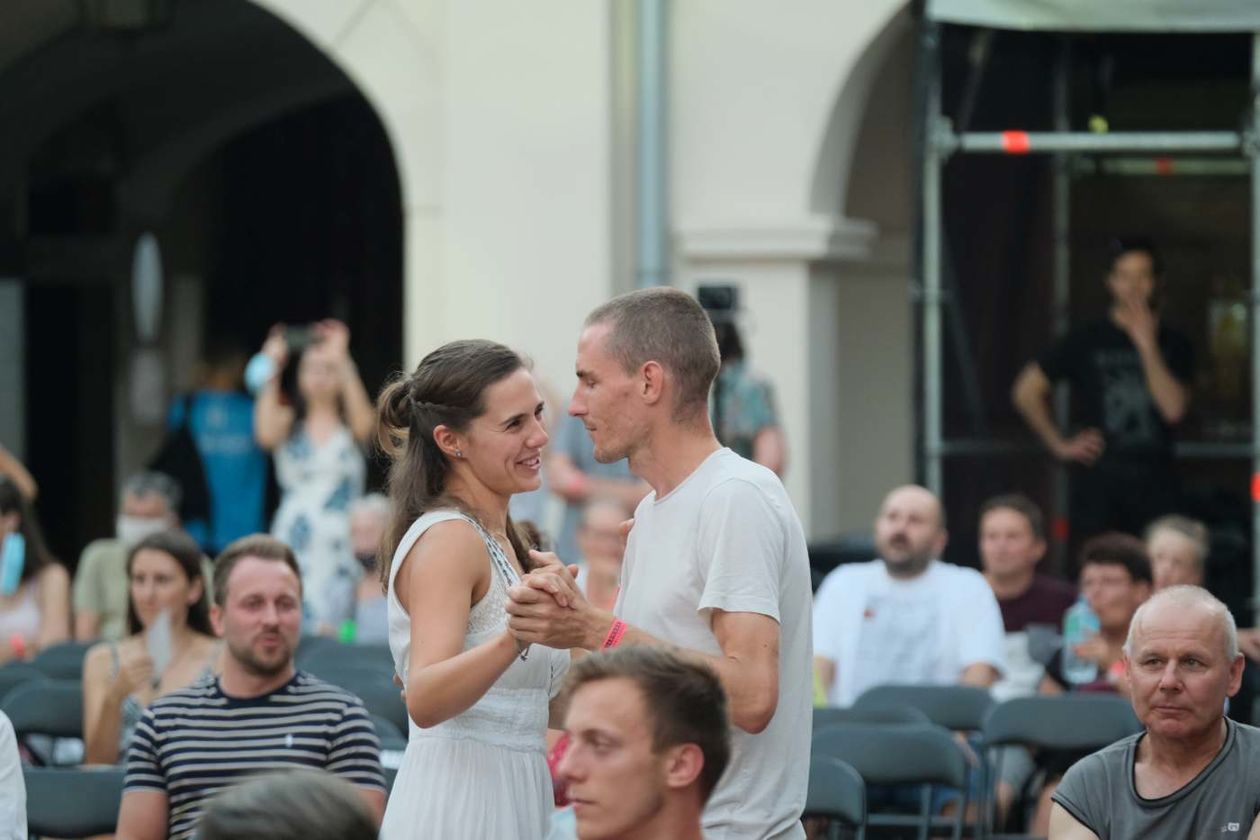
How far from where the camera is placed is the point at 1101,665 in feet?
26.1

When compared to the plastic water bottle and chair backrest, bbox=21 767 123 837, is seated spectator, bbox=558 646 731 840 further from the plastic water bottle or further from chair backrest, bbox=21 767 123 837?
the plastic water bottle

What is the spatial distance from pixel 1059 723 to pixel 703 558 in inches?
143

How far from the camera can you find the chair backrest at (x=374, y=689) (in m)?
7.39

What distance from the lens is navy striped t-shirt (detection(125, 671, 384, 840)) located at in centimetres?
543

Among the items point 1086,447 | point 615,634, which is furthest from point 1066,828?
point 1086,447

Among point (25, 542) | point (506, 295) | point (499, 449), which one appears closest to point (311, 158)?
point (506, 295)

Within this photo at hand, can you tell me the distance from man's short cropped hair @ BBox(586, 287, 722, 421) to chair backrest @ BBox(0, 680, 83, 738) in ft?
13.3

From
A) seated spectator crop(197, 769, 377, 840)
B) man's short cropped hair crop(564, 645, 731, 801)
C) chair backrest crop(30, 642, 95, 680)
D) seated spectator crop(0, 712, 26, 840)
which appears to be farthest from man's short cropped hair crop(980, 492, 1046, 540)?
seated spectator crop(197, 769, 377, 840)

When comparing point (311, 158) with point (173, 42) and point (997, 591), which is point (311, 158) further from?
point (997, 591)

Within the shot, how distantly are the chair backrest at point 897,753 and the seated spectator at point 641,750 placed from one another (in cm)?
349

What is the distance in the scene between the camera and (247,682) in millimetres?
5648

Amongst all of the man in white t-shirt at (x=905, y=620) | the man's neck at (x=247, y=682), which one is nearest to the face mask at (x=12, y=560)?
the man in white t-shirt at (x=905, y=620)

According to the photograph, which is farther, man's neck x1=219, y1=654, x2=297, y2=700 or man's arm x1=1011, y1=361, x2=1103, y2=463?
man's arm x1=1011, y1=361, x2=1103, y2=463

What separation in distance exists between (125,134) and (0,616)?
5825mm
